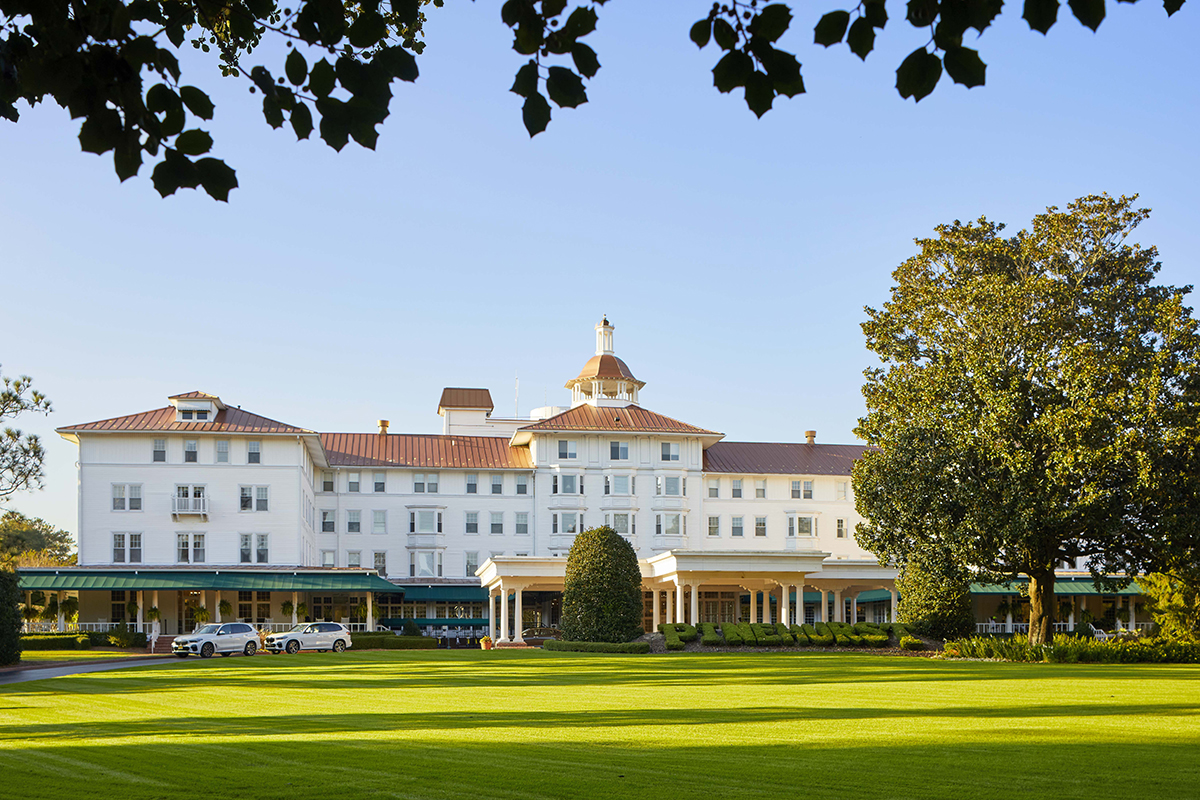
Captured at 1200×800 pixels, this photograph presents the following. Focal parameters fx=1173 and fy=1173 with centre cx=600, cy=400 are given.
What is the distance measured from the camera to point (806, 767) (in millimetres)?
10703

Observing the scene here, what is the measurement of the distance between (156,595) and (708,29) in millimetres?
58761

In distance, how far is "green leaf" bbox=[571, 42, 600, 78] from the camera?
17.0 feet

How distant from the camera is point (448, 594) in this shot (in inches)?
2625

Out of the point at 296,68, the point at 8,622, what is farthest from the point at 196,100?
the point at 8,622

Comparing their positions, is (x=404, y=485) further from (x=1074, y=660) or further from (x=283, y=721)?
(x=283, y=721)

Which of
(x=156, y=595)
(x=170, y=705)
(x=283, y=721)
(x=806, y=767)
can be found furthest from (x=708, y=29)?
(x=156, y=595)

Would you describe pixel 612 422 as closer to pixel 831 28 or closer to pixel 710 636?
pixel 710 636

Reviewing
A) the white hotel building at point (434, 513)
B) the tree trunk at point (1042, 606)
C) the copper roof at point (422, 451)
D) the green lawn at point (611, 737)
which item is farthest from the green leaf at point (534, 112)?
the copper roof at point (422, 451)

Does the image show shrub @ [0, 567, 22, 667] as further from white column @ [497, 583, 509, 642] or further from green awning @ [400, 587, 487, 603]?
green awning @ [400, 587, 487, 603]

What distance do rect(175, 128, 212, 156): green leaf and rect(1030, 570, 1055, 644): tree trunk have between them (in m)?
37.0

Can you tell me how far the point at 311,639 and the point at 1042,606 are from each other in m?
26.9

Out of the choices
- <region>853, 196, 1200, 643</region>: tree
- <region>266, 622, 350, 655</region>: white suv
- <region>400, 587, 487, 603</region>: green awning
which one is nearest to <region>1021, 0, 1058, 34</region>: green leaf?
<region>853, 196, 1200, 643</region>: tree

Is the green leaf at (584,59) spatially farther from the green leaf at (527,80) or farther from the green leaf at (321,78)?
the green leaf at (321,78)

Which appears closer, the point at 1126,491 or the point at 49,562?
the point at 1126,491
